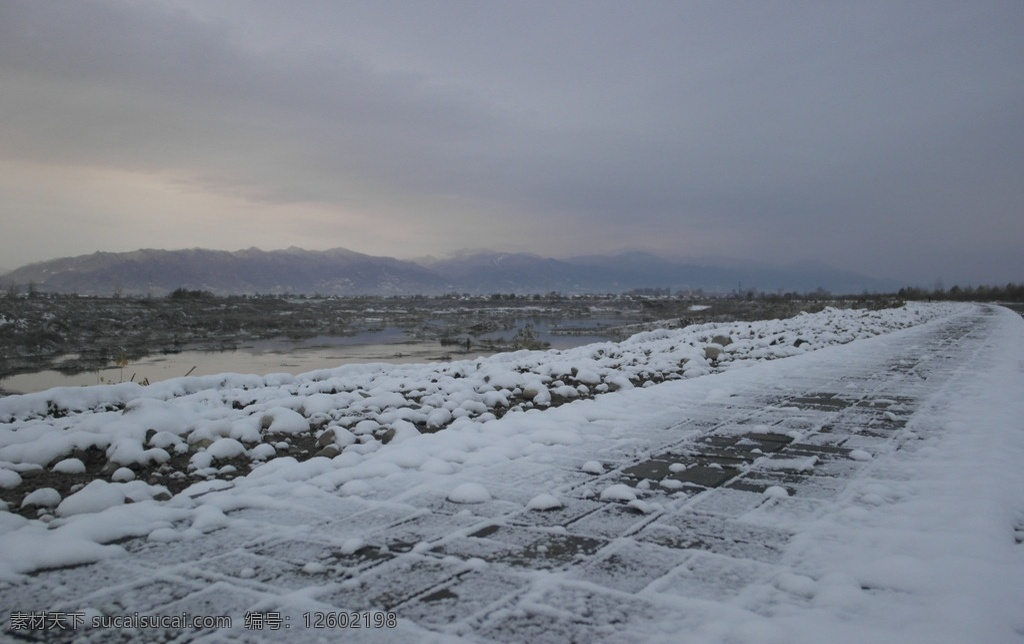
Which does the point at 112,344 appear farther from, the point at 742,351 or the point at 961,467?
the point at 961,467

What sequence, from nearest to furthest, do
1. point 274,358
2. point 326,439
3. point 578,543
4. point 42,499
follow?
point 578,543
point 42,499
point 326,439
point 274,358

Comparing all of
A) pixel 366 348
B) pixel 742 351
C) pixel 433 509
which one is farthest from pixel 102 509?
pixel 366 348

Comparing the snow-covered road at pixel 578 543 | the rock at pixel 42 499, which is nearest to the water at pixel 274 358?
the rock at pixel 42 499

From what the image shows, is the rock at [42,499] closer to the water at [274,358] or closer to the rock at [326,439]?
the rock at [326,439]

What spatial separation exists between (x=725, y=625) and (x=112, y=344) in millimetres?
21536

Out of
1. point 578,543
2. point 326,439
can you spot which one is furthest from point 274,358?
point 578,543

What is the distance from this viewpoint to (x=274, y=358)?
16.3 m

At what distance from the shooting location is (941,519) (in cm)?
294

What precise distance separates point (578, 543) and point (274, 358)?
15.2 meters

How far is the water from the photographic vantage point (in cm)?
1208

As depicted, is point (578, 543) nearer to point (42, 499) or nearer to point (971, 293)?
point (42, 499)

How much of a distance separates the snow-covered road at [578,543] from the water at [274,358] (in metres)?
6.67

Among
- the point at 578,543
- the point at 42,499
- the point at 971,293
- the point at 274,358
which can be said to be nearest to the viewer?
the point at 578,543

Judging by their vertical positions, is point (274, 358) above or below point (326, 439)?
below
